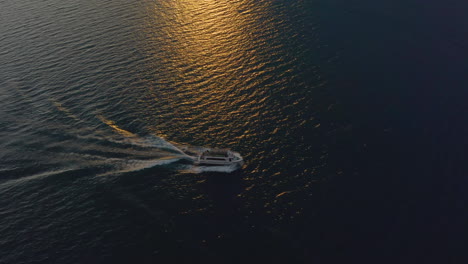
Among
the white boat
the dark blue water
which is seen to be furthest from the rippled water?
the white boat

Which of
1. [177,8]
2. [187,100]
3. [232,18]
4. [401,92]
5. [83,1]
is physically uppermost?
[83,1]

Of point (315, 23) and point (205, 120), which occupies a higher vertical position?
point (315, 23)

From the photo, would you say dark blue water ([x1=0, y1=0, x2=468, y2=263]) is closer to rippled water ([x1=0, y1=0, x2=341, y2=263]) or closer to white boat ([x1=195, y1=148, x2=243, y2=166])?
rippled water ([x1=0, y1=0, x2=341, y2=263])

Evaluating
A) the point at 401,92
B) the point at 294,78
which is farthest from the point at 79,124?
the point at 401,92

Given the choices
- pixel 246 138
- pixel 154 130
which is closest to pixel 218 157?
pixel 246 138

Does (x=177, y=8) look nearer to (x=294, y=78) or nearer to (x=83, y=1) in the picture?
(x=83, y=1)

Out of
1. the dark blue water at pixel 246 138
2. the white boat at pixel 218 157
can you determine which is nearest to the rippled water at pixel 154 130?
the dark blue water at pixel 246 138

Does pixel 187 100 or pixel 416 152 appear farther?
pixel 187 100
